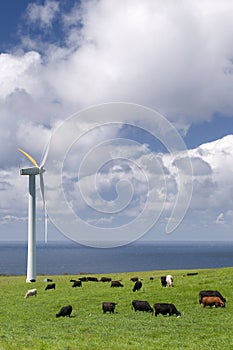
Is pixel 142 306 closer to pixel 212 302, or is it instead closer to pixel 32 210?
pixel 212 302

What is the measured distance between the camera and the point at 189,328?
914 inches

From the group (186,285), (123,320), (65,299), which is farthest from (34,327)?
(186,285)

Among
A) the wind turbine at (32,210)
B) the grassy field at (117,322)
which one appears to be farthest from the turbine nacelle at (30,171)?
the grassy field at (117,322)

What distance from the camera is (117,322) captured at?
25.6 meters

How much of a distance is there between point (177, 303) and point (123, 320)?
21.9ft

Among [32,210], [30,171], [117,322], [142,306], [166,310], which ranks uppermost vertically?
[30,171]

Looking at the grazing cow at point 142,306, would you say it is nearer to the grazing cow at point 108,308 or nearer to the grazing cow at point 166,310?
the grazing cow at point 108,308

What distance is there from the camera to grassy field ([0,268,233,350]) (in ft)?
64.7

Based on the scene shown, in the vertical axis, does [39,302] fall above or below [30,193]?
below

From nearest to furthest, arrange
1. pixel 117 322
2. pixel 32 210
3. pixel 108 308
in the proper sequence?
pixel 117 322, pixel 108 308, pixel 32 210

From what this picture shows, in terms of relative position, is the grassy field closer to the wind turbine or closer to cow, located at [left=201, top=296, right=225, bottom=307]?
cow, located at [left=201, top=296, right=225, bottom=307]

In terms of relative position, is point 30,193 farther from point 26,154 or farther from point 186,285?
point 186,285

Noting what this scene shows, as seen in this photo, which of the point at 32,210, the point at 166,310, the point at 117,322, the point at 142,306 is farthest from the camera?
the point at 32,210

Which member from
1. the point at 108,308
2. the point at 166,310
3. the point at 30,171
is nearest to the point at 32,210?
the point at 30,171
